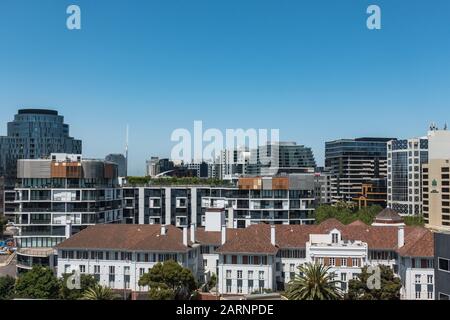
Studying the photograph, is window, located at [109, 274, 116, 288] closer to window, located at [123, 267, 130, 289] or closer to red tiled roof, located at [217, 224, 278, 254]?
window, located at [123, 267, 130, 289]

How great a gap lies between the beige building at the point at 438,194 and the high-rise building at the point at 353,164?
45753 mm

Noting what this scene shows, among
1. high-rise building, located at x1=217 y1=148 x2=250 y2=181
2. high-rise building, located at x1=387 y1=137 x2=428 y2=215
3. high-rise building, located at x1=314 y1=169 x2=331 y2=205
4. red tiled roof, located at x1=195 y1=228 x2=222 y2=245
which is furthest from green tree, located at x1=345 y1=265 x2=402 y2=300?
high-rise building, located at x1=314 y1=169 x2=331 y2=205

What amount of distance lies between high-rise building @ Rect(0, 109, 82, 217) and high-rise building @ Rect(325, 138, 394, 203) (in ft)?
271

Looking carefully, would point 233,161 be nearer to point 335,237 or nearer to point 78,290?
point 335,237

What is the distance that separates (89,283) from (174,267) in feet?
24.6

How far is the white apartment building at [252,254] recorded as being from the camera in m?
46.2

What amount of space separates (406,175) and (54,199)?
82996 mm

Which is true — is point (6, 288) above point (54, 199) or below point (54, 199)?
below

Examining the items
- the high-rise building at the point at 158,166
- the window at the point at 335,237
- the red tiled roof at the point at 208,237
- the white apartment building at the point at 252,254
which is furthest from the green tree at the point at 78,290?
the high-rise building at the point at 158,166

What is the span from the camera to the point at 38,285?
43.4 m

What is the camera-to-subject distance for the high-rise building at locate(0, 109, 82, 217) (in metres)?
160

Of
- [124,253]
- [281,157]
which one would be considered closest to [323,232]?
[124,253]

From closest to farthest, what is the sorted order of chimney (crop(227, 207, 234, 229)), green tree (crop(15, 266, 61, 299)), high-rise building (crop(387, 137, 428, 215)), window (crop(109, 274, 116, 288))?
green tree (crop(15, 266, 61, 299)) < window (crop(109, 274, 116, 288)) < chimney (crop(227, 207, 234, 229)) < high-rise building (crop(387, 137, 428, 215))
